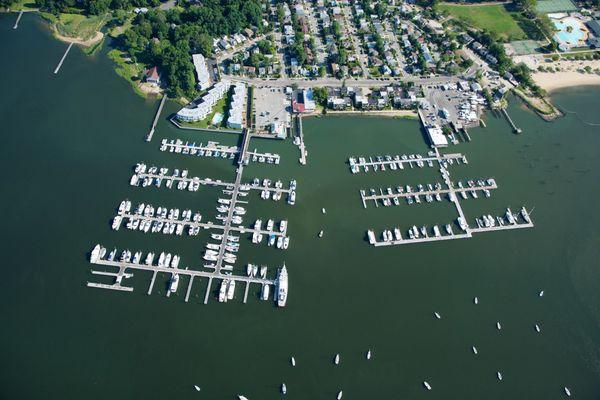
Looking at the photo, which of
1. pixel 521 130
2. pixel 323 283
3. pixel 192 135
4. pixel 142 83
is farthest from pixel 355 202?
pixel 142 83

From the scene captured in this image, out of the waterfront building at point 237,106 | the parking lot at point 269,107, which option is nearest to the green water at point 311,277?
the waterfront building at point 237,106

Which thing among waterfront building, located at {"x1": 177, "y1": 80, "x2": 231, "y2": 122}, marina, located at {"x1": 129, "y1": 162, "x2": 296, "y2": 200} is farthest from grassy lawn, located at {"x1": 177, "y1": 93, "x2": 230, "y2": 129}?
marina, located at {"x1": 129, "y1": 162, "x2": 296, "y2": 200}

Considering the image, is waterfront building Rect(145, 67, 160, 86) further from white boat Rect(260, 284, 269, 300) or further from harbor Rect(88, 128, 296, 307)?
white boat Rect(260, 284, 269, 300)

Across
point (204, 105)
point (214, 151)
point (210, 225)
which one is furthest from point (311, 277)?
point (204, 105)

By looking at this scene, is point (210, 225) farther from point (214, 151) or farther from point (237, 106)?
point (237, 106)

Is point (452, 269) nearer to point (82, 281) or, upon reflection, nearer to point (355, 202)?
point (355, 202)

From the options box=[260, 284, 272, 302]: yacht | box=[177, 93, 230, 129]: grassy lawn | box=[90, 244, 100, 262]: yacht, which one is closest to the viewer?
box=[260, 284, 272, 302]: yacht

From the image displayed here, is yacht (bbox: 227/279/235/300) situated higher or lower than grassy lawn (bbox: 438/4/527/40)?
lower
